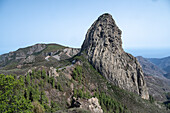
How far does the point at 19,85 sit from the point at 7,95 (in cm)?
301

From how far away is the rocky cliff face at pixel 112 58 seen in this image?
318ft

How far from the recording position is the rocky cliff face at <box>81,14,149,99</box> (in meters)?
96.9

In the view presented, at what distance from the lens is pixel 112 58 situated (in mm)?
100562

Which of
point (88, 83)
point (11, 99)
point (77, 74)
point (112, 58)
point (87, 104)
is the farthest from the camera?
point (112, 58)

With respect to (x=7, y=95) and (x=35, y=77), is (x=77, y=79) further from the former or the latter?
(x=7, y=95)

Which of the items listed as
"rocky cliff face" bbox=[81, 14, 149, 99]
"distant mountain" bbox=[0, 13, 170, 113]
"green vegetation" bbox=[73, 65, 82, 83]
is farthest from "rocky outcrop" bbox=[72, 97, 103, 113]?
"rocky cliff face" bbox=[81, 14, 149, 99]

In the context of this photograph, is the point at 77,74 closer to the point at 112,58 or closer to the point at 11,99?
the point at 112,58

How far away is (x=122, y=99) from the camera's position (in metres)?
84.4

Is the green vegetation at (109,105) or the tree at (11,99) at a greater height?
the tree at (11,99)

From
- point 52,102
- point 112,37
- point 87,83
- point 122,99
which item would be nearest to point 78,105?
point 52,102

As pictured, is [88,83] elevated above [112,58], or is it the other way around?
[112,58]

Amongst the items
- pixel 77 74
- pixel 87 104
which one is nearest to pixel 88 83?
pixel 77 74

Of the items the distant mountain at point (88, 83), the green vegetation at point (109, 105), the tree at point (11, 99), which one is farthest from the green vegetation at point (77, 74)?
the tree at point (11, 99)

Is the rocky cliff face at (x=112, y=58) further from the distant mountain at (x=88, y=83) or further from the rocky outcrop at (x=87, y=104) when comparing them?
the rocky outcrop at (x=87, y=104)
